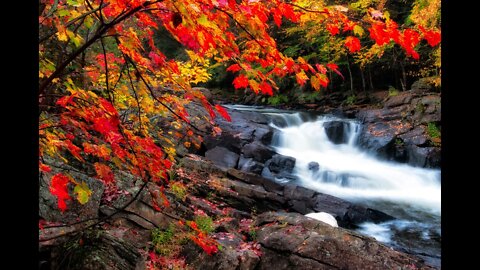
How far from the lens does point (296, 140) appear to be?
16.4 metres

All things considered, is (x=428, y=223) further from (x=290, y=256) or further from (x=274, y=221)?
(x=290, y=256)

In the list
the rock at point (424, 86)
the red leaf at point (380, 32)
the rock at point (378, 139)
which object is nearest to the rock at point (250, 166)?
the rock at point (378, 139)

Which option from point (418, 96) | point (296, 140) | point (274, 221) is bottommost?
point (274, 221)

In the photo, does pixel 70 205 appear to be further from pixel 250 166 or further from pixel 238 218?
pixel 250 166

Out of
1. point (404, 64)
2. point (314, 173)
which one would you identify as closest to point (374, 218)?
point (314, 173)

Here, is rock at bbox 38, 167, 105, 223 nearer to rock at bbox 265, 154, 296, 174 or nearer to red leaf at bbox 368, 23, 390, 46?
red leaf at bbox 368, 23, 390, 46

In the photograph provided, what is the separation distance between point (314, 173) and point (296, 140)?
138 inches

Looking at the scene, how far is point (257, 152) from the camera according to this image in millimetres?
13391

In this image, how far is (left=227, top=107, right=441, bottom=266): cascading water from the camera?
9.19m

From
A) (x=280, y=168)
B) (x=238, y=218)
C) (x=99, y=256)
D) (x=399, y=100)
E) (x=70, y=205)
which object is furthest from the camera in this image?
(x=399, y=100)

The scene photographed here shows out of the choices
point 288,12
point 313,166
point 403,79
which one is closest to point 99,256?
point 288,12

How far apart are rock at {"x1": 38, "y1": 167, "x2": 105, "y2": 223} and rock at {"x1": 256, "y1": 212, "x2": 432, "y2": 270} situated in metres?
3.14

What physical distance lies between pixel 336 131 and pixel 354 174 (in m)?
4.33
